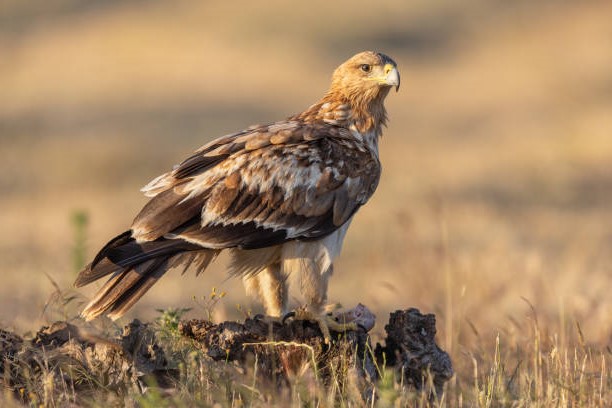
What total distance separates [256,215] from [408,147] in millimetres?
16430

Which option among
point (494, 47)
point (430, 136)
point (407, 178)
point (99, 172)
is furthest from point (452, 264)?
point (494, 47)

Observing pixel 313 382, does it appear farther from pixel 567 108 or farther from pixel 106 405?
pixel 567 108

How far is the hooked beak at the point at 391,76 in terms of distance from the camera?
7.15 metres

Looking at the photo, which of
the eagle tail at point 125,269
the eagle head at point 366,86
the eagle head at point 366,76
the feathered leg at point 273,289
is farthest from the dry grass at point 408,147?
the eagle head at point 366,76

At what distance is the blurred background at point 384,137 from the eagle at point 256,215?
37 cm

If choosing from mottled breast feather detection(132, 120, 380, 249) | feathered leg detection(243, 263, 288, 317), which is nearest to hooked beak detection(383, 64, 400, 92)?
mottled breast feather detection(132, 120, 380, 249)

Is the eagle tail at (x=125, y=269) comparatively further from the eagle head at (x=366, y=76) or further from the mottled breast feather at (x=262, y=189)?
the eagle head at (x=366, y=76)

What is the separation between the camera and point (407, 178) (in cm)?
1783

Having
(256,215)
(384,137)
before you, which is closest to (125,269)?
(256,215)

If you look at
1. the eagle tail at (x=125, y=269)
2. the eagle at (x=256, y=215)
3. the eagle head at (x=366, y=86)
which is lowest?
the eagle tail at (x=125, y=269)

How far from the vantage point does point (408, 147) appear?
22547 millimetres

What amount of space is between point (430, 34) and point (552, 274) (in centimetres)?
3200

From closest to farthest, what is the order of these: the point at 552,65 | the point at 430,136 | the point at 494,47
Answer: the point at 430,136 < the point at 552,65 < the point at 494,47

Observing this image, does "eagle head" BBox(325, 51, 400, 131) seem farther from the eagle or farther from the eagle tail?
the eagle tail
